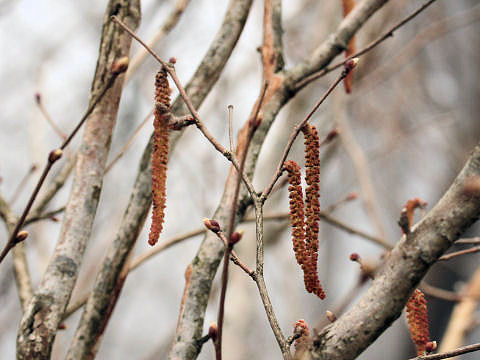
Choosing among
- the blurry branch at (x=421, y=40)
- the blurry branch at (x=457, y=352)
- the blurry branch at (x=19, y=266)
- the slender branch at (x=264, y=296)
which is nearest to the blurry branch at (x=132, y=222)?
the blurry branch at (x=19, y=266)

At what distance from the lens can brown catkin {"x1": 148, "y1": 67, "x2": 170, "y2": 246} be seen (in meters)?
0.75

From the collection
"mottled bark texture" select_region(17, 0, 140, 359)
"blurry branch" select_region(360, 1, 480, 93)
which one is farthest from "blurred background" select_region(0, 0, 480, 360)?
"mottled bark texture" select_region(17, 0, 140, 359)

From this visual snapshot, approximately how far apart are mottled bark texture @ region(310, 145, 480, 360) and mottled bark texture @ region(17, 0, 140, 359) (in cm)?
45

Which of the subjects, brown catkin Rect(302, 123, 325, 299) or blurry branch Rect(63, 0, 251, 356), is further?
blurry branch Rect(63, 0, 251, 356)

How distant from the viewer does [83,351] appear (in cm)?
98

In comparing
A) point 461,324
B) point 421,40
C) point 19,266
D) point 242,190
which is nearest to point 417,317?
point 242,190

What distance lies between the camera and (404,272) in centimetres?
68

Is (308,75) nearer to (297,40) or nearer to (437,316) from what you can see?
(297,40)

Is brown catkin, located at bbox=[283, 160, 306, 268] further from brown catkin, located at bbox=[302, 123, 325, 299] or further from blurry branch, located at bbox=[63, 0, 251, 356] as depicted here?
blurry branch, located at bbox=[63, 0, 251, 356]

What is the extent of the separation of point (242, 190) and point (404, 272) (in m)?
0.42

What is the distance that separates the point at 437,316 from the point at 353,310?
4.93 m

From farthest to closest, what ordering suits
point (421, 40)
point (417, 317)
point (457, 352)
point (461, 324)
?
1. point (421, 40)
2. point (461, 324)
3. point (417, 317)
4. point (457, 352)

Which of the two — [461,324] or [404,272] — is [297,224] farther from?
[461,324]

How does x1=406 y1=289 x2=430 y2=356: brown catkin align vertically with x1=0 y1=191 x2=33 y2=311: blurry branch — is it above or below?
below
